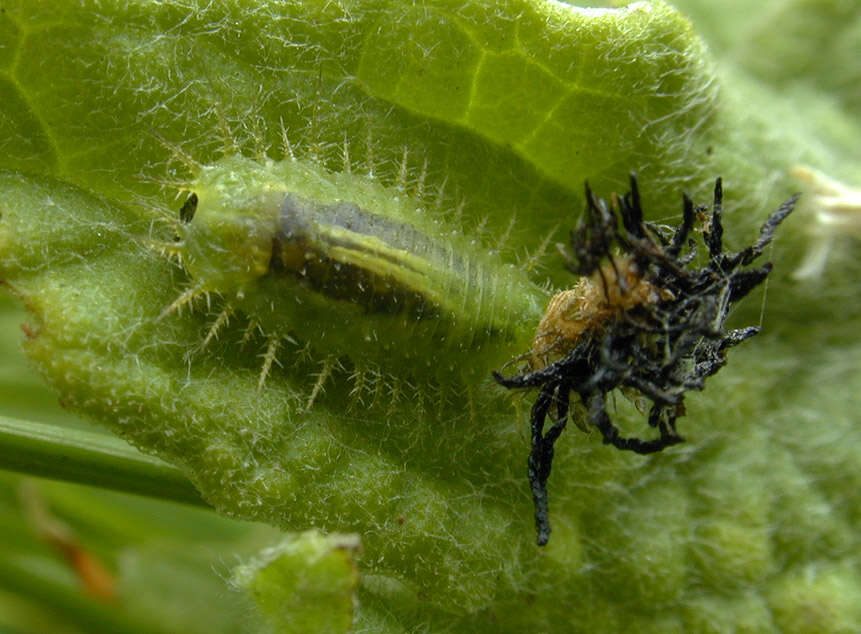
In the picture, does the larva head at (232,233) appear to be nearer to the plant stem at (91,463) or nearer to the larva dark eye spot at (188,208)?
the larva dark eye spot at (188,208)

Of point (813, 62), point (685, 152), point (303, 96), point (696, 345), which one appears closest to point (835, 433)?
point (696, 345)

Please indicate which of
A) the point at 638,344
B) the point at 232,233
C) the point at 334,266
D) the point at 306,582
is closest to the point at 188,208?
the point at 232,233

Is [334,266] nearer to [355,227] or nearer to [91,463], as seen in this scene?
[355,227]

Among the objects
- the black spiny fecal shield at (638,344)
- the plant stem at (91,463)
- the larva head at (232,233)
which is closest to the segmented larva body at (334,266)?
the larva head at (232,233)

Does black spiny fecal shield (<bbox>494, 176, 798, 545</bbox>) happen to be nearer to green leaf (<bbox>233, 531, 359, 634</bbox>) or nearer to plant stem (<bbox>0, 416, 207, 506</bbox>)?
green leaf (<bbox>233, 531, 359, 634</bbox>)

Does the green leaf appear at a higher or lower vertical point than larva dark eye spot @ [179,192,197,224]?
lower

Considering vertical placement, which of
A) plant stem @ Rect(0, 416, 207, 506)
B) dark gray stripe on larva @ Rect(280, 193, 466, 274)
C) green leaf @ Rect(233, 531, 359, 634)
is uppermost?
dark gray stripe on larva @ Rect(280, 193, 466, 274)

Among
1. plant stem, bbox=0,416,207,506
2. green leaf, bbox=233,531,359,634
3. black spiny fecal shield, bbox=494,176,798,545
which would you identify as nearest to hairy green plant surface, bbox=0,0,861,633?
green leaf, bbox=233,531,359,634
